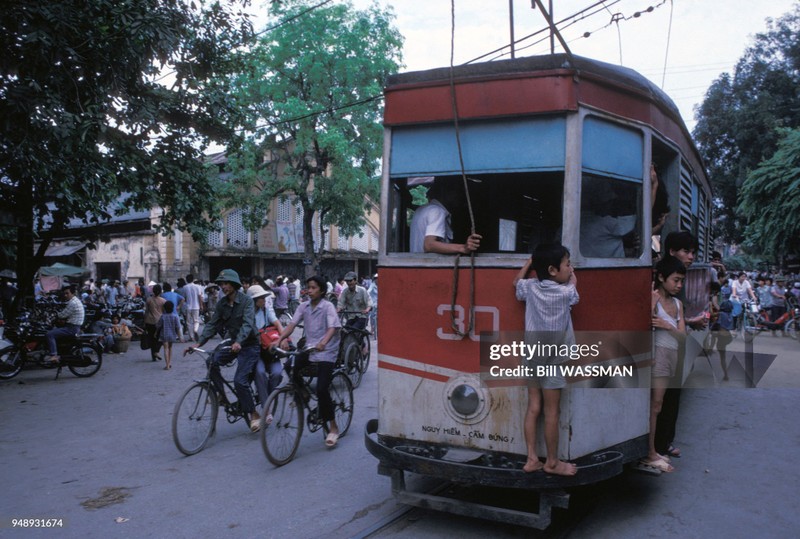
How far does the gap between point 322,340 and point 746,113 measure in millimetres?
32820

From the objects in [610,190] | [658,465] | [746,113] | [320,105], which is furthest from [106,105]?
[746,113]

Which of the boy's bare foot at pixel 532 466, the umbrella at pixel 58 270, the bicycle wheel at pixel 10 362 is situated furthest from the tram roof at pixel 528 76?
the umbrella at pixel 58 270

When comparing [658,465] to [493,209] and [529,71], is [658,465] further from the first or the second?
[529,71]

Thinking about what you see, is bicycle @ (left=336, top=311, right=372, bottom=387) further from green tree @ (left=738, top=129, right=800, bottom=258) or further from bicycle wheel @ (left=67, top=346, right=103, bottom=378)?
green tree @ (left=738, top=129, right=800, bottom=258)

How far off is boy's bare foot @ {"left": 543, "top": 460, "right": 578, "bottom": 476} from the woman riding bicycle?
9.14 feet

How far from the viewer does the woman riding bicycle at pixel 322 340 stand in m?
5.89

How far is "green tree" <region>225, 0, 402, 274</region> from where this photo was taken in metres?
25.1

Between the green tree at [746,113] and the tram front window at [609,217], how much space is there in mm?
31059

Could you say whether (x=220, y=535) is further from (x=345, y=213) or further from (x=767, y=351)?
(x=345, y=213)

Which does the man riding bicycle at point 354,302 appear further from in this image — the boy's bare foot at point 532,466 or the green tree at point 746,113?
the green tree at point 746,113

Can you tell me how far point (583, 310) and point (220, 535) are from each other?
9.32ft

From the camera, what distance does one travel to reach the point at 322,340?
19.2 ft

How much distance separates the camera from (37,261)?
41.4 feet

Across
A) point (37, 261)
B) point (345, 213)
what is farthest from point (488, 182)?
point (345, 213)
